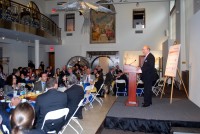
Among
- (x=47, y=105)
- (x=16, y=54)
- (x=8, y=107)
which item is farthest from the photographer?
(x=16, y=54)

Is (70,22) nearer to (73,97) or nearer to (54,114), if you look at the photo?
(73,97)

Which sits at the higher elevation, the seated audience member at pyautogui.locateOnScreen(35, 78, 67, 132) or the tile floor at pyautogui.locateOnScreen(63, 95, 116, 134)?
the seated audience member at pyautogui.locateOnScreen(35, 78, 67, 132)

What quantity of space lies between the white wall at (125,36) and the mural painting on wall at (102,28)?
0.36 metres

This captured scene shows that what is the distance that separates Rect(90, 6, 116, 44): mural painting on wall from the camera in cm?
1767

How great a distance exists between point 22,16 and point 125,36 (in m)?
8.33

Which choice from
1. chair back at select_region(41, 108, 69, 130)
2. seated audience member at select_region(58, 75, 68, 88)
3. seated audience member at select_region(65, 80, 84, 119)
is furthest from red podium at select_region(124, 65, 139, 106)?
chair back at select_region(41, 108, 69, 130)

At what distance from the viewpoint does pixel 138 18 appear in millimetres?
17359

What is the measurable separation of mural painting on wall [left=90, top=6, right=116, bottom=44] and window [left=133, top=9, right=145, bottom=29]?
→ 68.9 inches

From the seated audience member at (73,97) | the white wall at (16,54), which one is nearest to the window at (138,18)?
the white wall at (16,54)

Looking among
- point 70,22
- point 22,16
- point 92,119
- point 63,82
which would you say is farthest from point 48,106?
point 70,22

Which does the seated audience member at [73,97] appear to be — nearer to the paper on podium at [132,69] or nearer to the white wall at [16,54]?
the paper on podium at [132,69]

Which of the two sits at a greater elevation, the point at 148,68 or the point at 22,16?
the point at 22,16

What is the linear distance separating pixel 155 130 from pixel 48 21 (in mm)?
12534

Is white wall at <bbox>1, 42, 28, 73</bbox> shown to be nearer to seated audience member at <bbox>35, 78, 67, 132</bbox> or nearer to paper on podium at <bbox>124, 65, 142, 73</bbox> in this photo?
paper on podium at <bbox>124, 65, 142, 73</bbox>
